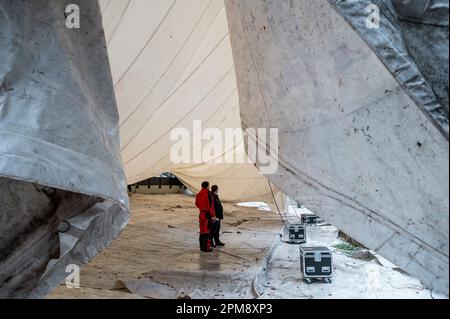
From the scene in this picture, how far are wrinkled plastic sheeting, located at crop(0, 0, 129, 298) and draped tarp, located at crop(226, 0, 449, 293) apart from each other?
0.76 m

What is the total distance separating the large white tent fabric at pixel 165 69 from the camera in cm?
345

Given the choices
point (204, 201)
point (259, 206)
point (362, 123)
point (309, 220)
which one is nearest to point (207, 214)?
point (204, 201)

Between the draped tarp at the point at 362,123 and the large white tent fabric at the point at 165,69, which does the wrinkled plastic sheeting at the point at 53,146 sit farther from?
the large white tent fabric at the point at 165,69

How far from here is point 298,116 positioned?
1673 mm

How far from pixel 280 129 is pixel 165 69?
2496 mm

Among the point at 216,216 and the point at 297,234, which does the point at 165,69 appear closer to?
the point at 216,216

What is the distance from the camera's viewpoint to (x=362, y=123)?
1.39 meters

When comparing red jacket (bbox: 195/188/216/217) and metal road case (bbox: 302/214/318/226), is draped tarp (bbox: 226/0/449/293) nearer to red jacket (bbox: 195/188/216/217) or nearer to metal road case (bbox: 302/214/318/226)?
red jacket (bbox: 195/188/216/217)

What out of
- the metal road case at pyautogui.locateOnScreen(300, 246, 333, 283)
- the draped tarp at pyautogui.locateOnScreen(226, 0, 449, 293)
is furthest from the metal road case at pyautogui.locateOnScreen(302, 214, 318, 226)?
the draped tarp at pyautogui.locateOnScreen(226, 0, 449, 293)

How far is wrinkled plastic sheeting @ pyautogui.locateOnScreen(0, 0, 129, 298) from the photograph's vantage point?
160cm

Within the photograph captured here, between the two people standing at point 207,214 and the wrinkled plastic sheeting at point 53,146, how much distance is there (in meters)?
2.68

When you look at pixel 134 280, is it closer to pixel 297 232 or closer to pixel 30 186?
pixel 30 186

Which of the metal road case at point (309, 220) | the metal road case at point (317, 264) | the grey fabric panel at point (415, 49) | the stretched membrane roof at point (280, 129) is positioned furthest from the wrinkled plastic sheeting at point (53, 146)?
the metal road case at point (309, 220)
